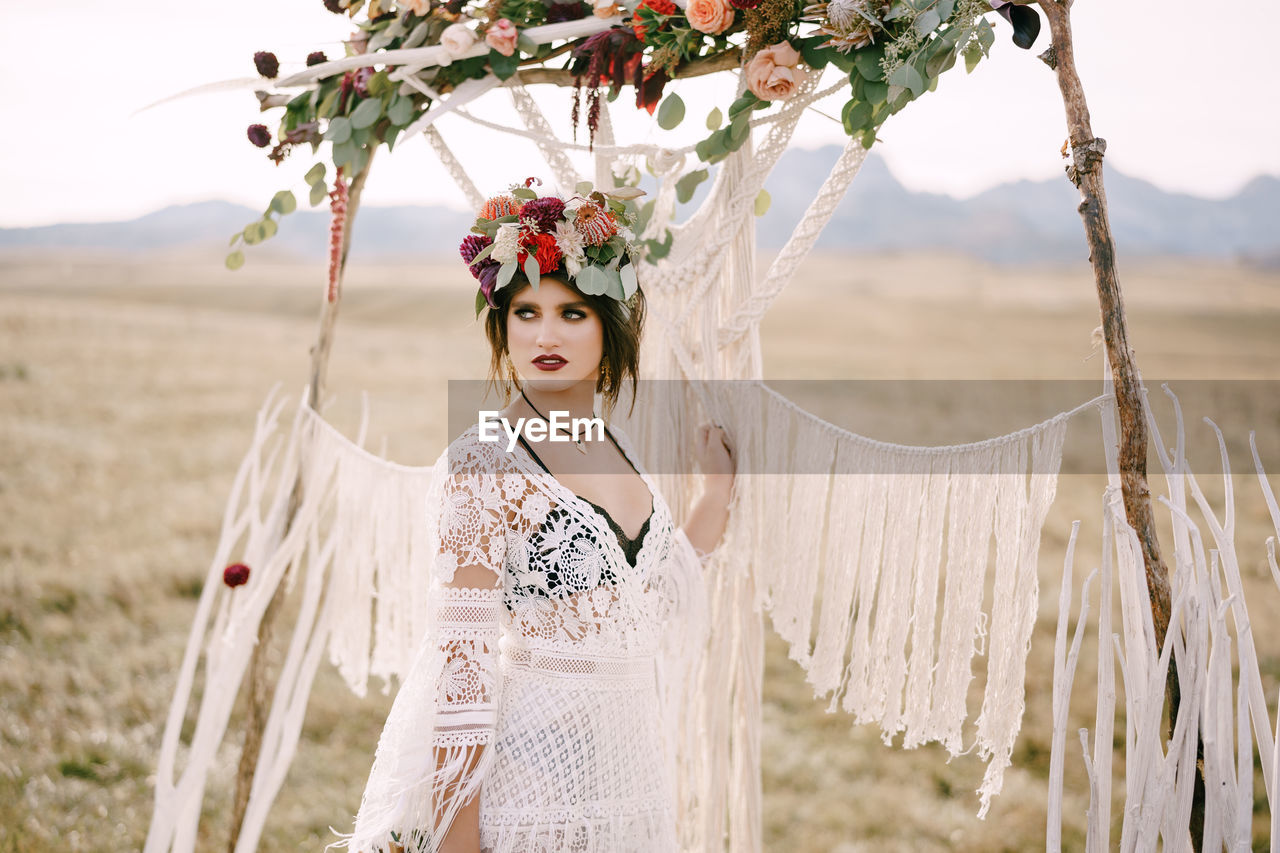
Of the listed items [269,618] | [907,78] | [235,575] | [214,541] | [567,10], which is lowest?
[214,541]

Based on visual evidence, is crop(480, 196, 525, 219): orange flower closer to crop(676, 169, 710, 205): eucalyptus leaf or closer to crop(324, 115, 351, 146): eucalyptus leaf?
crop(676, 169, 710, 205): eucalyptus leaf

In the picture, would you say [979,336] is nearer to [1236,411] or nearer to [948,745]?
[1236,411]

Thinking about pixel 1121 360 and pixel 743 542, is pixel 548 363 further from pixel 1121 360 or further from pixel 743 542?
pixel 1121 360

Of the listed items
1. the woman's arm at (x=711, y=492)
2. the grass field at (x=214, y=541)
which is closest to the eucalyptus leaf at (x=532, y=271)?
the woman's arm at (x=711, y=492)

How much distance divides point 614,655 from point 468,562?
0.97ft

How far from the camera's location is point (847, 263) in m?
42.2

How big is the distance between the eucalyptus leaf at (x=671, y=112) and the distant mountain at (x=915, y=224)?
36.1 meters

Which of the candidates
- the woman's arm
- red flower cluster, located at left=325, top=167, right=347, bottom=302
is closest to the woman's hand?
the woman's arm

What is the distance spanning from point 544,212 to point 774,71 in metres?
0.49

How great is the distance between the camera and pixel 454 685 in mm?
1220

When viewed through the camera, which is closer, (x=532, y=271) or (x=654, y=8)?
(x=532, y=271)

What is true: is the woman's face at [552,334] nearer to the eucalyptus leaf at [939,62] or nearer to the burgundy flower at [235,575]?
the eucalyptus leaf at [939,62]

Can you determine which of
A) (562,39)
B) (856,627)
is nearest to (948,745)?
(856,627)

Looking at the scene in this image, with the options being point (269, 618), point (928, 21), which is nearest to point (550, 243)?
point (928, 21)
